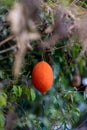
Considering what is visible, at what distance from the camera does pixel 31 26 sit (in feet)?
2.28

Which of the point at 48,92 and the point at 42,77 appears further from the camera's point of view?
the point at 48,92

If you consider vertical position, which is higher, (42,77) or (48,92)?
(42,77)

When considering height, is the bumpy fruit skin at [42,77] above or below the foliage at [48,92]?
above

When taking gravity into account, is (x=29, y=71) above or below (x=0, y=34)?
below

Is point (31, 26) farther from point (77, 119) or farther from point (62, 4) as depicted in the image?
point (77, 119)

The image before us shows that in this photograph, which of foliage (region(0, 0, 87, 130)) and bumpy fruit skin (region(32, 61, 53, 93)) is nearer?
bumpy fruit skin (region(32, 61, 53, 93))

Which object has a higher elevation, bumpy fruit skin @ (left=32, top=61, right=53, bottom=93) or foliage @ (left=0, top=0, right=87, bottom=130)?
bumpy fruit skin @ (left=32, top=61, right=53, bottom=93)

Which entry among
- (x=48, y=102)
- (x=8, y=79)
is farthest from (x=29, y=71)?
(x=48, y=102)

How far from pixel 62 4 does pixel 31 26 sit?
2.99 ft

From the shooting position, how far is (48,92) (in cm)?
229

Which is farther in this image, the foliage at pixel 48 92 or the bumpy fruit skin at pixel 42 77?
the foliage at pixel 48 92

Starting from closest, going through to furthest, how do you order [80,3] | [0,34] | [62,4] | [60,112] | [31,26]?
[31,26], [62,4], [0,34], [80,3], [60,112]

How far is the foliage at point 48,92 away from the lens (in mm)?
1989

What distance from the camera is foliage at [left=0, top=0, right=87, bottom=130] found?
6.53ft
